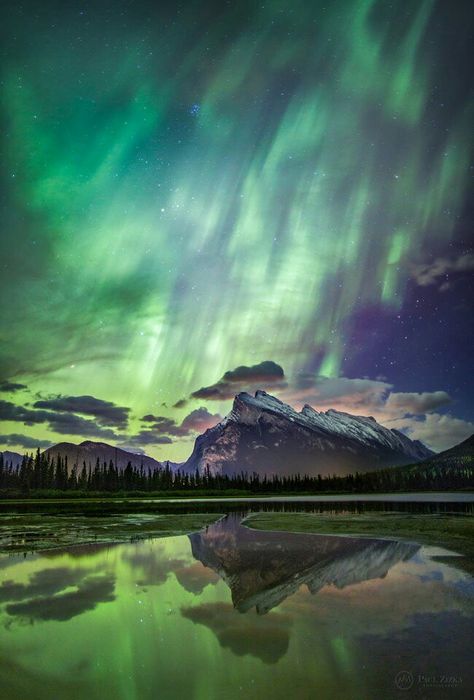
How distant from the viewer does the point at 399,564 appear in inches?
955

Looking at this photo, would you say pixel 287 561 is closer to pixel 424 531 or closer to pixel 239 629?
pixel 239 629

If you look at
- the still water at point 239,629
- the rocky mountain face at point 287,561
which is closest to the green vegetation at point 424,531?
the rocky mountain face at point 287,561

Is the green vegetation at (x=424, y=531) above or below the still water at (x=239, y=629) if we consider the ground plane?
below

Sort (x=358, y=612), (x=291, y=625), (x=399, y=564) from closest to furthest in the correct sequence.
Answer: (x=291, y=625)
(x=358, y=612)
(x=399, y=564)

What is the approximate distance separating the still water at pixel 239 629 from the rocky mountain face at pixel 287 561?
0.15m

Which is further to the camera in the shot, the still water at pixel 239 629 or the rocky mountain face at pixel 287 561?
the rocky mountain face at pixel 287 561

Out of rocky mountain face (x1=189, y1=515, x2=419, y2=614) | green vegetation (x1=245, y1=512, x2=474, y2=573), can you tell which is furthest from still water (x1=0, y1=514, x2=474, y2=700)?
green vegetation (x1=245, y1=512, x2=474, y2=573)

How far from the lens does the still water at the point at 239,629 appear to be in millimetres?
10648

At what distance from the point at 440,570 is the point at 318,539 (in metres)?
13.8

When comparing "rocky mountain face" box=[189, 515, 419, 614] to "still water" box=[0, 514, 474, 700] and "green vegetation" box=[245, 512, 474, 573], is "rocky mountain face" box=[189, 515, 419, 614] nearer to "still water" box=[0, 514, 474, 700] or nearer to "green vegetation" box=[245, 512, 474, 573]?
"still water" box=[0, 514, 474, 700]

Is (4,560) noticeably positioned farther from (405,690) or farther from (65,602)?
(405,690)

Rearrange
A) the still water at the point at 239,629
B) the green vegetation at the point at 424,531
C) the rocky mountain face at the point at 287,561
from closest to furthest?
the still water at the point at 239,629 → the rocky mountain face at the point at 287,561 → the green vegetation at the point at 424,531

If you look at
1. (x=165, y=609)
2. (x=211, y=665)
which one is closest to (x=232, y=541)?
(x=165, y=609)

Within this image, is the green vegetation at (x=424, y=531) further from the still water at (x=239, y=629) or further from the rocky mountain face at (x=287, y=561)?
the still water at (x=239, y=629)
